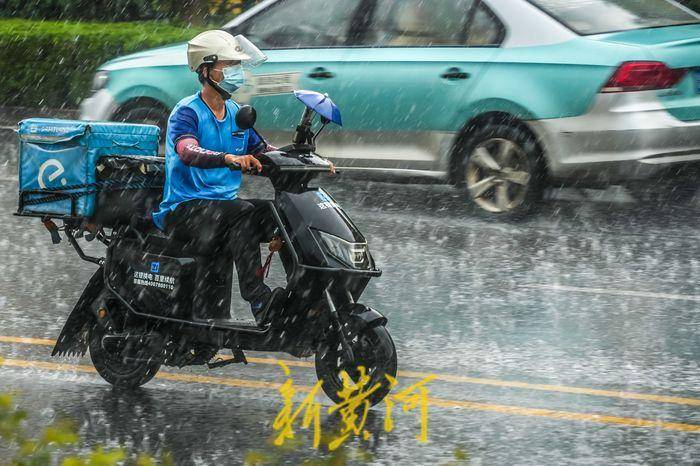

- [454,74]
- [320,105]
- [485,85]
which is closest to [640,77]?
[485,85]

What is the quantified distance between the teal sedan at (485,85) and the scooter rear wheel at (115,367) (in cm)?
494

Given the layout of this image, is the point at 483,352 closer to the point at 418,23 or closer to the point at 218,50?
the point at 218,50

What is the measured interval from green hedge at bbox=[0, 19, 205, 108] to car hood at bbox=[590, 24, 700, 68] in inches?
288

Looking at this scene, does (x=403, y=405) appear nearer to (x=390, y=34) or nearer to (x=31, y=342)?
(x=31, y=342)

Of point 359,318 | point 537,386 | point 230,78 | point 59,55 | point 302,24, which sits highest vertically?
point 230,78

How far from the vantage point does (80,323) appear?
620cm

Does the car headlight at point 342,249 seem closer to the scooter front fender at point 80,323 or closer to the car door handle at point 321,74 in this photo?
the scooter front fender at point 80,323

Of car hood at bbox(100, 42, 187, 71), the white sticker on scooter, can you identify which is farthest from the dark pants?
car hood at bbox(100, 42, 187, 71)

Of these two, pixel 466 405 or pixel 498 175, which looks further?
pixel 498 175

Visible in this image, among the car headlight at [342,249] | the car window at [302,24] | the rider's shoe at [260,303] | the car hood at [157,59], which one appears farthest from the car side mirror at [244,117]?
the car hood at [157,59]

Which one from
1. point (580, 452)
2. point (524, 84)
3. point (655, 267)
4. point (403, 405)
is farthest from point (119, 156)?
point (524, 84)

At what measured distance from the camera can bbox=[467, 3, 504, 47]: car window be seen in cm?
1073

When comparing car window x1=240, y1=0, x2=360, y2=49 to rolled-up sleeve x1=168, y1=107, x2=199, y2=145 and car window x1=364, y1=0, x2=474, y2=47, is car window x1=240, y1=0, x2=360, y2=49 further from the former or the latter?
rolled-up sleeve x1=168, y1=107, x2=199, y2=145

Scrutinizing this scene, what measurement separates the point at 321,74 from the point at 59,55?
21.3ft
